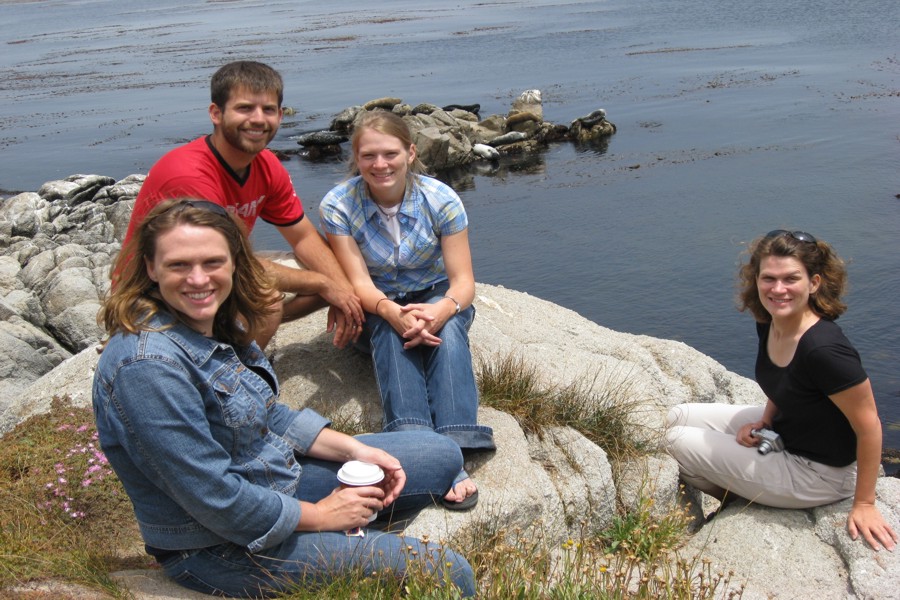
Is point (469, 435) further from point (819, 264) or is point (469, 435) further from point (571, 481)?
point (819, 264)

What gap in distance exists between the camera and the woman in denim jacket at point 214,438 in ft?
11.3

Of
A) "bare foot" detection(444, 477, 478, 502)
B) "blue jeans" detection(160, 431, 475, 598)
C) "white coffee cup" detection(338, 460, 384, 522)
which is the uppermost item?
"white coffee cup" detection(338, 460, 384, 522)

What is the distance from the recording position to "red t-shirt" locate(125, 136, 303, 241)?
16.8ft

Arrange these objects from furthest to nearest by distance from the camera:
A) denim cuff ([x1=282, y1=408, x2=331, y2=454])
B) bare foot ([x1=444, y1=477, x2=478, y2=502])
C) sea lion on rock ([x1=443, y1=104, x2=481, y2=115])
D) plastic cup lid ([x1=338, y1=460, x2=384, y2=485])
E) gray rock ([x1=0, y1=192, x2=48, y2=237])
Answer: sea lion on rock ([x1=443, y1=104, x2=481, y2=115]) → gray rock ([x1=0, y1=192, x2=48, y2=237]) → bare foot ([x1=444, y1=477, x2=478, y2=502]) → denim cuff ([x1=282, y1=408, x2=331, y2=454]) → plastic cup lid ([x1=338, y1=460, x2=384, y2=485])

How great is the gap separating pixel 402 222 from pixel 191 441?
2638 millimetres

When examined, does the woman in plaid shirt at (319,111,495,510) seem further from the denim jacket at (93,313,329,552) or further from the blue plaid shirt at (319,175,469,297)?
the denim jacket at (93,313,329,552)

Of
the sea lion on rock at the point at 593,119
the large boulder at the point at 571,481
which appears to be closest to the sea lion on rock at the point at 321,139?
the sea lion on rock at the point at 593,119

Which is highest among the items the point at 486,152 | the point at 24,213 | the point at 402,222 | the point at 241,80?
the point at 241,80

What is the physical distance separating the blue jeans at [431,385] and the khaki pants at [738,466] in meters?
1.50

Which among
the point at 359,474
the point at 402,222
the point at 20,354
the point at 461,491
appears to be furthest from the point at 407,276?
the point at 20,354

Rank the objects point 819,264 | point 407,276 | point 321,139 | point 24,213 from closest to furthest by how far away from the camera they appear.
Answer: point 819,264 → point 407,276 → point 24,213 → point 321,139

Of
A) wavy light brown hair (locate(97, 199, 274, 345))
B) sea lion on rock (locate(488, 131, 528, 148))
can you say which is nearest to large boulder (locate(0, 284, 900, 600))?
wavy light brown hair (locate(97, 199, 274, 345))

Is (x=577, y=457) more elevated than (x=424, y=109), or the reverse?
(x=577, y=457)

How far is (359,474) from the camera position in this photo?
3961 millimetres
